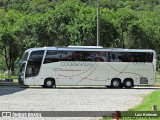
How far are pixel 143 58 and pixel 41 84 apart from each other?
889 cm

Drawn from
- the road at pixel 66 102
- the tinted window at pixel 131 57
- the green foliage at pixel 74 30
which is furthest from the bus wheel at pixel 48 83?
the green foliage at pixel 74 30

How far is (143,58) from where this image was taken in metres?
35.0

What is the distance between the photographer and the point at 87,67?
34688 mm

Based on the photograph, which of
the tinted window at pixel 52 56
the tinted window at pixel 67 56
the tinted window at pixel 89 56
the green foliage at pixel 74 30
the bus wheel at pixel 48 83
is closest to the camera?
the tinted window at pixel 52 56

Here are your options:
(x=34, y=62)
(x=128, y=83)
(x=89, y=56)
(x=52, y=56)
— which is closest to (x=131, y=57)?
(x=128, y=83)

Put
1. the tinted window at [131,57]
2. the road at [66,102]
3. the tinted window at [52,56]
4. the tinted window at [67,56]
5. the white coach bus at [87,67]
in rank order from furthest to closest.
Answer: the tinted window at [131,57] < the tinted window at [67,56] < the white coach bus at [87,67] < the tinted window at [52,56] < the road at [66,102]

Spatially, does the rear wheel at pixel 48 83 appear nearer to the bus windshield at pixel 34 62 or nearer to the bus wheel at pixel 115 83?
the bus windshield at pixel 34 62

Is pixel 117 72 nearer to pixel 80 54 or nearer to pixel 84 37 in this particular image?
pixel 80 54

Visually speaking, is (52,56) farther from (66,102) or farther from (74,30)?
(74,30)

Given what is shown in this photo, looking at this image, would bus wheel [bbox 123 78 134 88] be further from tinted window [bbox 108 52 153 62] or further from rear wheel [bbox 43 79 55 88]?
rear wheel [bbox 43 79 55 88]

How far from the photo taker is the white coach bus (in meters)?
33.6

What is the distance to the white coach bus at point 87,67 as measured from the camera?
110ft

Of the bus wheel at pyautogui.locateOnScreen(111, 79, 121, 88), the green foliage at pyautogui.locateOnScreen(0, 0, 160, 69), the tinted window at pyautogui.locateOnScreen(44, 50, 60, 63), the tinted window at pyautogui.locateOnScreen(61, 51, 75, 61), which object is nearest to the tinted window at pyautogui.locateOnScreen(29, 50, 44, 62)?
the tinted window at pyautogui.locateOnScreen(44, 50, 60, 63)

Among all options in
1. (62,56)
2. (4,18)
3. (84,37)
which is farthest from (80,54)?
(4,18)
